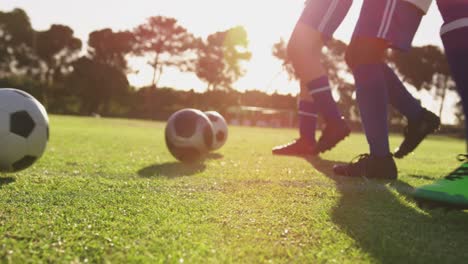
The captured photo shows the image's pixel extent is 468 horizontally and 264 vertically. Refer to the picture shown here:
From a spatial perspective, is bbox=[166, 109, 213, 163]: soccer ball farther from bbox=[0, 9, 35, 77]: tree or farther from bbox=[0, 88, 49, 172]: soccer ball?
bbox=[0, 9, 35, 77]: tree

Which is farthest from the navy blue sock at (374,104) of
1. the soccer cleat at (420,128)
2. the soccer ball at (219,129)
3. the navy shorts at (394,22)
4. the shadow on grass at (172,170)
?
the soccer ball at (219,129)

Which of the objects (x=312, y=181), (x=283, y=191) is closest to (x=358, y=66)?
(x=312, y=181)

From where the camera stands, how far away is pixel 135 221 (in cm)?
168

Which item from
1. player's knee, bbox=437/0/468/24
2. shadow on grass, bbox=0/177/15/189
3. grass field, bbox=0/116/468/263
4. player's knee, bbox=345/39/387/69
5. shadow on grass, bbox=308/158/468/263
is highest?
player's knee, bbox=437/0/468/24

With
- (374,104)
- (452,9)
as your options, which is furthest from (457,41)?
(374,104)

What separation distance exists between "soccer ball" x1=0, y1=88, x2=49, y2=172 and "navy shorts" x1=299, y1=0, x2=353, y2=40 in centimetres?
242

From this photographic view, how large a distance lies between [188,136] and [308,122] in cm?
160

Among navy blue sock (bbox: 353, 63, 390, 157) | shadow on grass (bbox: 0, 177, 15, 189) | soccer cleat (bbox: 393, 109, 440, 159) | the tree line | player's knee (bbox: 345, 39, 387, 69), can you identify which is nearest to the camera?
shadow on grass (bbox: 0, 177, 15, 189)

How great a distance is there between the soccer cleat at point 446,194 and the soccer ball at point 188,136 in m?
2.64

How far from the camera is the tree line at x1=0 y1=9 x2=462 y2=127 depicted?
41.6 metres

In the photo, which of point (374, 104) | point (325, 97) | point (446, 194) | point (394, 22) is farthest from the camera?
point (325, 97)

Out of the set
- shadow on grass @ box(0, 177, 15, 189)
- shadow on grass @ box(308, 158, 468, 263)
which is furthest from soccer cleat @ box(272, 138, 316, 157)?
shadow on grass @ box(0, 177, 15, 189)

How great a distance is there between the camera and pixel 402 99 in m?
3.49

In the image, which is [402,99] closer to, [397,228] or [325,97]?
[325,97]
